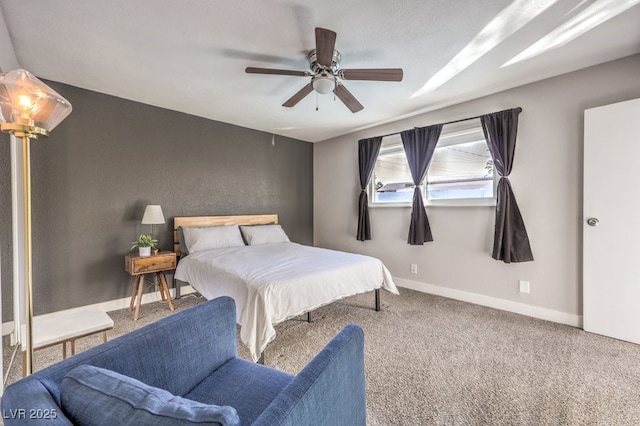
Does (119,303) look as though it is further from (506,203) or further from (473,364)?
(506,203)

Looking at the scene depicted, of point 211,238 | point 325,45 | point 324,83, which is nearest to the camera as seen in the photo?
point 325,45

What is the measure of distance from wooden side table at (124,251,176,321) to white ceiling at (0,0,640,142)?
1838mm

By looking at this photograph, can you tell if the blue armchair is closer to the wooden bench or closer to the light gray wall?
the wooden bench

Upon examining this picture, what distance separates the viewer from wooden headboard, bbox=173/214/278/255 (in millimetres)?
3645

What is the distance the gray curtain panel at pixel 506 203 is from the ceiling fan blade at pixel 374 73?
158 centimetres

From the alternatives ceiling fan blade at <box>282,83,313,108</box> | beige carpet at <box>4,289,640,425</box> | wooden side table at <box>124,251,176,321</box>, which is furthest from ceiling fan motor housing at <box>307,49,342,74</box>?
wooden side table at <box>124,251,176,321</box>

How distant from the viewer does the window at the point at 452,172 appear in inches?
130

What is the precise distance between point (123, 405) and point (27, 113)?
1210 millimetres

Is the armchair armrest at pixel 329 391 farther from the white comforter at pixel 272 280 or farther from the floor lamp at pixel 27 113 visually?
the floor lamp at pixel 27 113

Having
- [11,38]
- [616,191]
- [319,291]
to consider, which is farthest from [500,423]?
[11,38]

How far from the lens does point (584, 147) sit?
255 centimetres

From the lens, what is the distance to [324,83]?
89.7 inches

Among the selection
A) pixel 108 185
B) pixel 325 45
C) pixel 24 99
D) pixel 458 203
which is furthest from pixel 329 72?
pixel 108 185

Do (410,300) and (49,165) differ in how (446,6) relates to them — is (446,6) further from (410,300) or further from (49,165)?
(49,165)
